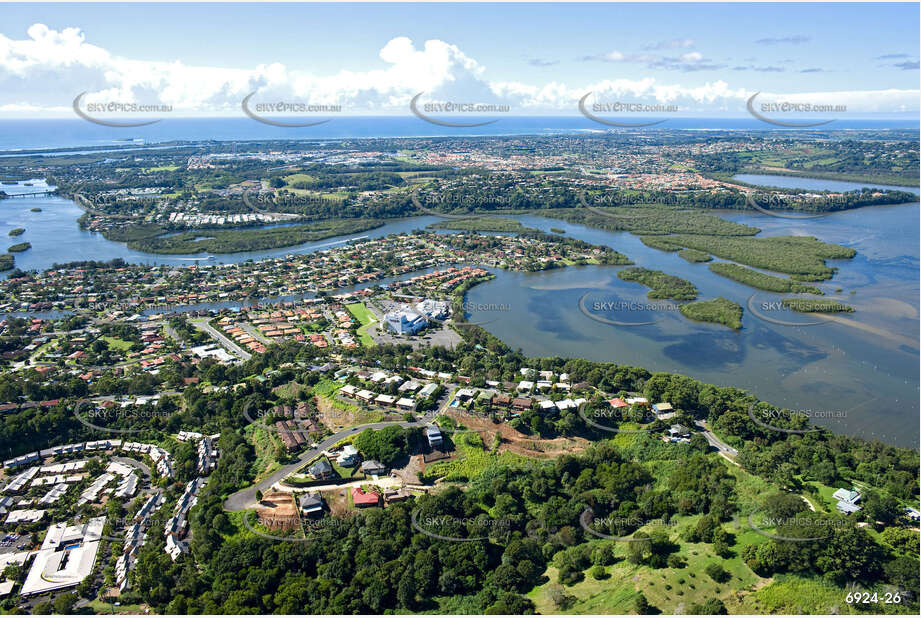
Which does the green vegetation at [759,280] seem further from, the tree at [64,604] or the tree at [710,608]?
the tree at [64,604]

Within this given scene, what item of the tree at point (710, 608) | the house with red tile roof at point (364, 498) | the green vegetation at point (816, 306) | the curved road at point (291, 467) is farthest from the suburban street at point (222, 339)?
the green vegetation at point (816, 306)

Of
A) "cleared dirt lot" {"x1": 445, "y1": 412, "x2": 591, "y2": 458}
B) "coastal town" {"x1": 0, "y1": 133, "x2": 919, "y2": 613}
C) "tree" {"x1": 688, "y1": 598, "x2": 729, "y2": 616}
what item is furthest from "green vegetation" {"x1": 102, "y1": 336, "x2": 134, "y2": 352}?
"tree" {"x1": 688, "y1": 598, "x2": 729, "y2": 616}

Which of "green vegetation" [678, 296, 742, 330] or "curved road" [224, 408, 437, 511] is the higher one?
"green vegetation" [678, 296, 742, 330]

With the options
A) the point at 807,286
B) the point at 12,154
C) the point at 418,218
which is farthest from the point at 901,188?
the point at 12,154

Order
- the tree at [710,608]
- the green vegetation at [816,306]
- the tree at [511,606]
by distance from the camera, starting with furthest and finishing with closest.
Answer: the green vegetation at [816,306] < the tree at [511,606] < the tree at [710,608]

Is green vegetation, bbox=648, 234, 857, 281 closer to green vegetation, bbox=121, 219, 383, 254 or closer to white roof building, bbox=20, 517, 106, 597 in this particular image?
green vegetation, bbox=121, 219, 383, 254

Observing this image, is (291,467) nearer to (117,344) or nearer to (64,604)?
(64,604)

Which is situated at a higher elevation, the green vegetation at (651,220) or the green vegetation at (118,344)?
the green vegetation at (651,220)

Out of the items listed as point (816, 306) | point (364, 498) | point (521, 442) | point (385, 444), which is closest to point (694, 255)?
point (816, 306)
